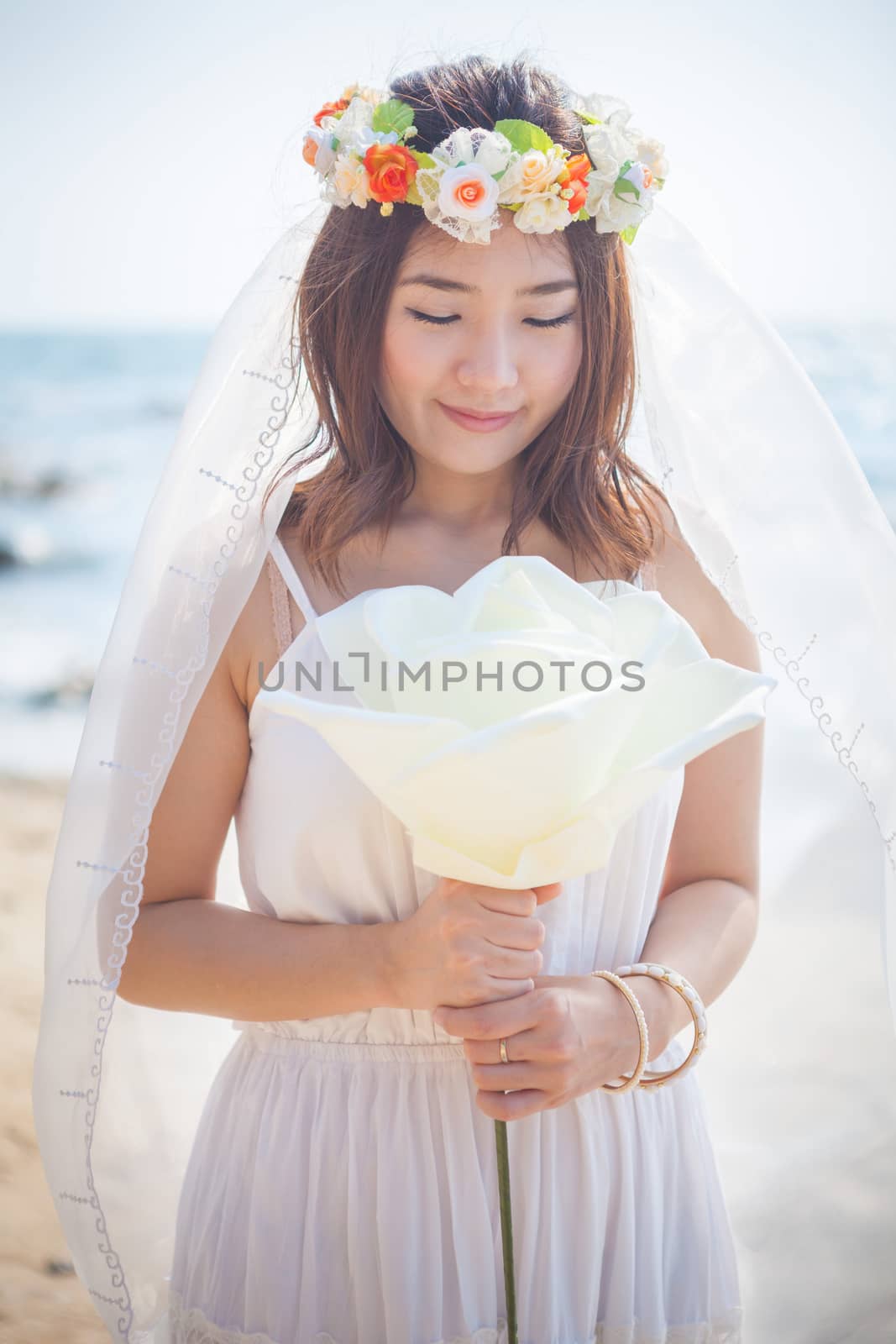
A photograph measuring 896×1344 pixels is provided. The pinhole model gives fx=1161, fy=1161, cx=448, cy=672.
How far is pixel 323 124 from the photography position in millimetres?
1403

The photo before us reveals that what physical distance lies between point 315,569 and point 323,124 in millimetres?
536

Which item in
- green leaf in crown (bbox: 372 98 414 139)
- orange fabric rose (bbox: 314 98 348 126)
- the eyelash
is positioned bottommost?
the eyelash

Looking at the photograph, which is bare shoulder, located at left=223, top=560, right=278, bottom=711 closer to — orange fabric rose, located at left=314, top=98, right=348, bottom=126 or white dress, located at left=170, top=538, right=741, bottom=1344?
white dress, located at left=170, top=538, right=741, bottom=1344

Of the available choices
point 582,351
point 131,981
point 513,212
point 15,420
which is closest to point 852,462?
point 582,351

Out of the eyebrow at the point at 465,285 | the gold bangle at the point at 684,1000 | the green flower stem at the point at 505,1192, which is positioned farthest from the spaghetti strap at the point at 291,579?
the green flower stem at the point at 505,1192

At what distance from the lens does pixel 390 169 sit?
1308 mm

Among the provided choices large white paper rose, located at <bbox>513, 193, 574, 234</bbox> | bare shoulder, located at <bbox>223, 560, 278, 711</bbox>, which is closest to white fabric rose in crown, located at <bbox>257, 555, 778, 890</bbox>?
bare shoulder, located at <bbox>223, 560, 278, 711</bbox>

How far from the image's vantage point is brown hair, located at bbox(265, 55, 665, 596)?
1.37m

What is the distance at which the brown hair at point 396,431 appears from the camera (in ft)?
4.49

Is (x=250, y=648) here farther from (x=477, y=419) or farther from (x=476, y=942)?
(x=476, y=942)

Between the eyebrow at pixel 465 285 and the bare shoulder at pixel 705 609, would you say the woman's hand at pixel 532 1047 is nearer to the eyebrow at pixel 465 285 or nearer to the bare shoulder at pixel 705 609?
the bare shoulder at pixel 705 609

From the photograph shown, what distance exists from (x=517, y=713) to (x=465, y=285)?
68cm

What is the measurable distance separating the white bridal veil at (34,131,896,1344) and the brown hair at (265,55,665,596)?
0.04 meters

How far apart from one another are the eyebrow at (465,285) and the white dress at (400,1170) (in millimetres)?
354
